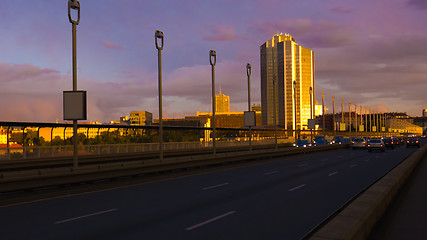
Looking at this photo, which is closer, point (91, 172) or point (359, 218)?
point (359, 218)

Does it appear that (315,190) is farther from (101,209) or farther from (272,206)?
(101,209)

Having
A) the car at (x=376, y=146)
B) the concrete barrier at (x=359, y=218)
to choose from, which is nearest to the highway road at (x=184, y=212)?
the concrete barrier at (x=359, y=218)

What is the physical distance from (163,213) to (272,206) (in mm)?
3025

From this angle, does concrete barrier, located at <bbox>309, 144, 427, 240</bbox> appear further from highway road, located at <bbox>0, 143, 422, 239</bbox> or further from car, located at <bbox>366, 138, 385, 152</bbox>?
car, located at <bbox>366, 138, 385, 152</bbox>

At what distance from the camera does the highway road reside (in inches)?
337

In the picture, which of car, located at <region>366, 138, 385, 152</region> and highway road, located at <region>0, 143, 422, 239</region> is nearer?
highway road, located at <region>0, 143, 422, 239</region>

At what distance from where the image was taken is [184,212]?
10.9m

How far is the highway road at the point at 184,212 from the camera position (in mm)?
8552

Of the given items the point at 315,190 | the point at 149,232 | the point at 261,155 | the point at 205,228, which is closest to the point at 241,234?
the point at 205,228

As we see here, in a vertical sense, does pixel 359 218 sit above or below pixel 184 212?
above

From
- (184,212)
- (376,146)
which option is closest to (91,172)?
(184,212)

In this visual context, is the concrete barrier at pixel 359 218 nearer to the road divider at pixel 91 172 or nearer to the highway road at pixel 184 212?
the highway road at pixel 184 212

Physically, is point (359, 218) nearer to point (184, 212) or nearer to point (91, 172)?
point (184, 212)

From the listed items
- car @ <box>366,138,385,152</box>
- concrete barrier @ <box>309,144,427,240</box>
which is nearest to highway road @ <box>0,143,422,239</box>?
concrete barrier @ <box>309,144,427,240</box>
